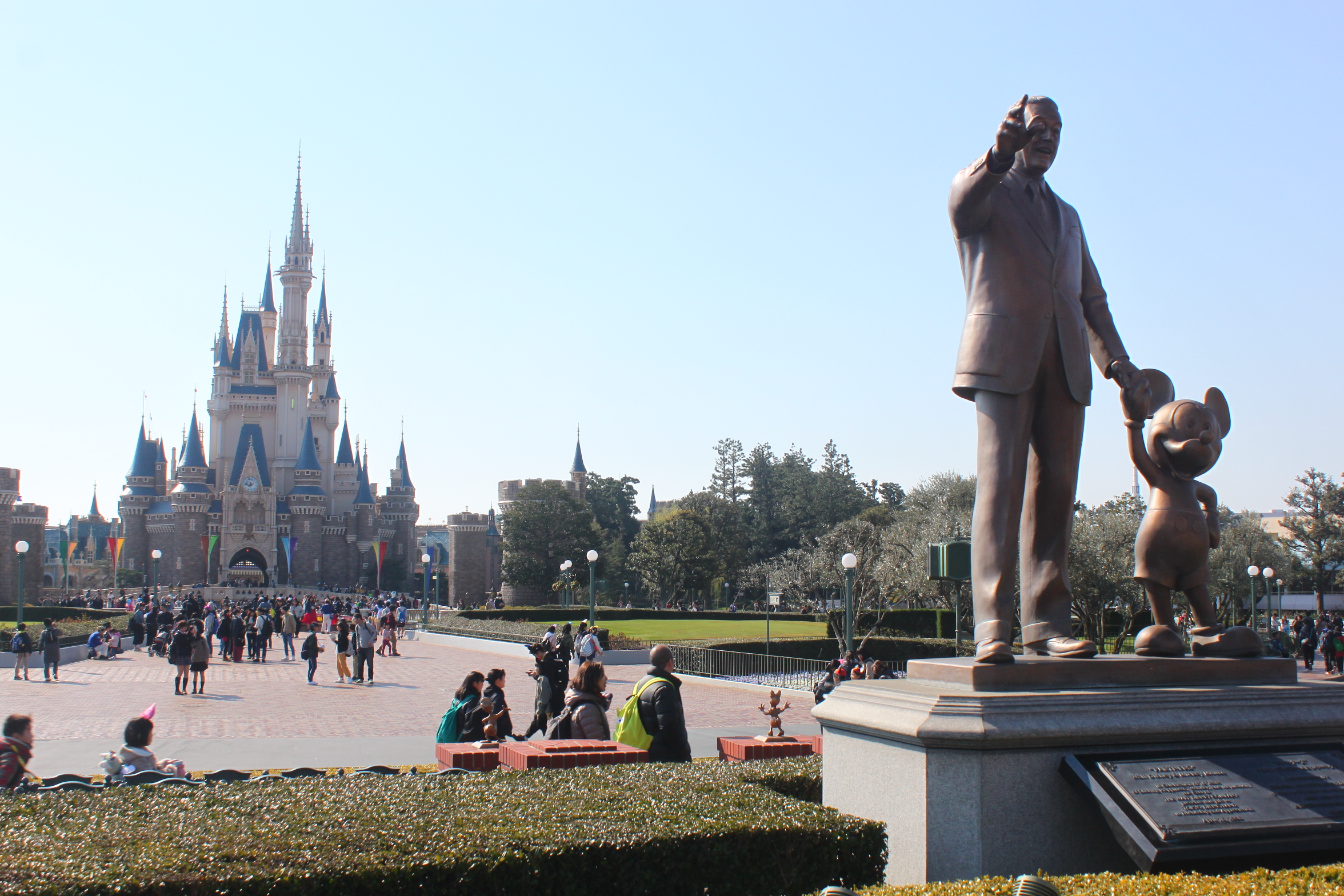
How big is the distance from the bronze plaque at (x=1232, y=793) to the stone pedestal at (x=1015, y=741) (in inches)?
6.4

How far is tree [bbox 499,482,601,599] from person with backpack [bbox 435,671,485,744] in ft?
185

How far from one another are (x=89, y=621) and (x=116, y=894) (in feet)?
115

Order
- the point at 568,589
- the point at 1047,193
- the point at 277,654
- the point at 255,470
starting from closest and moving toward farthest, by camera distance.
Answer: the point at 1047,193 → the point at 277,654 → the point at 568,589 → the point at 255,470

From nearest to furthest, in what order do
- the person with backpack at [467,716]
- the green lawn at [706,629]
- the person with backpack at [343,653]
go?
the person with backpack at [467,716], the person with backpack at [343,653], the green lawn at [706,629]

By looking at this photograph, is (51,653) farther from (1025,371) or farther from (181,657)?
(1025,371)

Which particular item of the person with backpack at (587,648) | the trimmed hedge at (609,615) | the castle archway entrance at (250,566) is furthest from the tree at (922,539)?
the castle archway entrance at (250,566)

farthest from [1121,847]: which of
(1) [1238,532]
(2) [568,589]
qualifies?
(2) [568,589]

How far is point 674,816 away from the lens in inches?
181

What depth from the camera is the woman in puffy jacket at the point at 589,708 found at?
8.44m

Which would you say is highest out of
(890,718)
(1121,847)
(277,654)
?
(890,718)

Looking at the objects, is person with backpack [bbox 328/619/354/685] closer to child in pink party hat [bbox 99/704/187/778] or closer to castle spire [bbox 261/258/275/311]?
child in pink party hat [bbox 99/704/187/778]

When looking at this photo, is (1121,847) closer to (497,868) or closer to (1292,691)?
(1292,691)

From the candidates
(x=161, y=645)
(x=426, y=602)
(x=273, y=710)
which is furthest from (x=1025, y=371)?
(x=426, y=602)

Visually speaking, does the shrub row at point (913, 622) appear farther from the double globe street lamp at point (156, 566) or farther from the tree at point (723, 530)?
the double globe street lamp at point (156, 566)
